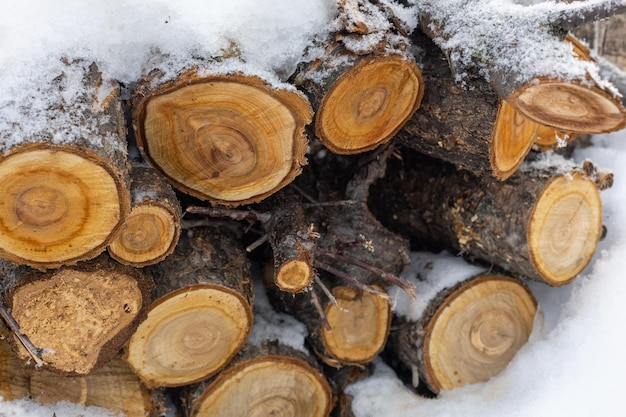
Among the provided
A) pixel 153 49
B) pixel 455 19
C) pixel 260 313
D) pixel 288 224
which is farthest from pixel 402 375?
pixel 153 49

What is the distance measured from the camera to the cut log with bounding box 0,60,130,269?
49.4 inches

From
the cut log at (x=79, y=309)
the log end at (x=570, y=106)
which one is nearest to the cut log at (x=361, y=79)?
the log end at (x=570, y=106)

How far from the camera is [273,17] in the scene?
5.41 ft

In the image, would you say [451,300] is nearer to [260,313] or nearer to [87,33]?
[260,313]

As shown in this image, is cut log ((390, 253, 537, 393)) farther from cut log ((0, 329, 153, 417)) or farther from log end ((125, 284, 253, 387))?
cut log ((0, 329, 153, 417))

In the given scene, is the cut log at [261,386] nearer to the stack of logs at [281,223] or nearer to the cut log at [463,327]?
the stack of logs at [281,223]

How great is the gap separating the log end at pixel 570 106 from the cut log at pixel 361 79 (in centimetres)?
37

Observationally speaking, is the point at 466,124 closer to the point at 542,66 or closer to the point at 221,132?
the point at 542,66

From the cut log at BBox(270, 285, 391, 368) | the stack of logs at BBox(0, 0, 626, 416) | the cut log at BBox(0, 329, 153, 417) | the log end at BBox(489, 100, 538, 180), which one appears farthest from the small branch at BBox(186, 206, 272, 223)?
the log end at BBox(489, 100, 538, 180)

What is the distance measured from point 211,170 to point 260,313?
0.77 meters

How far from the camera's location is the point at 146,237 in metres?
1.52

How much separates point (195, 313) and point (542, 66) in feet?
4.11

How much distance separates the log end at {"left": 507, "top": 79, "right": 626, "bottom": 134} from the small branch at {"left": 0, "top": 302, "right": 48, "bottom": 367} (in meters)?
Result: 1.47

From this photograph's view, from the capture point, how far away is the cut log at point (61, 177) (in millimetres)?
1255
